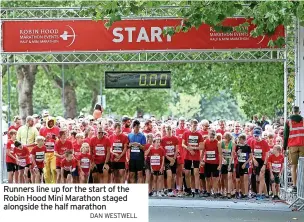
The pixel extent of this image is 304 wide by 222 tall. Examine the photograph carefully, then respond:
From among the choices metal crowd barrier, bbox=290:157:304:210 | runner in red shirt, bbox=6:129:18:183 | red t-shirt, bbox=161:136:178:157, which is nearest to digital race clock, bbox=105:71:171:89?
red t-shirt, bbox=161:136:178:157

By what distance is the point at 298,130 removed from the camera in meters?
21.2

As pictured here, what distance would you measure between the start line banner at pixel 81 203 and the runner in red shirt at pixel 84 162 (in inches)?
358

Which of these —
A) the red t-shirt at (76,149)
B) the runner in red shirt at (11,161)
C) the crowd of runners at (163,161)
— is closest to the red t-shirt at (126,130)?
the crowd of runners at (163,161)

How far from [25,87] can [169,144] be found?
750 inches

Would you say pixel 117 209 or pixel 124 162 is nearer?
pixel 117 209

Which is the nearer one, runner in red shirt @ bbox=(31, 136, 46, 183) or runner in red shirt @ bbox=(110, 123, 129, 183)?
runner in red shirt @ bbox=(110, 123, 129, 183)

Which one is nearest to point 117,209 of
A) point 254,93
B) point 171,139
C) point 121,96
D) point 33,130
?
point 171,139

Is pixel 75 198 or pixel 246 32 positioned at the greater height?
pixel 246 32

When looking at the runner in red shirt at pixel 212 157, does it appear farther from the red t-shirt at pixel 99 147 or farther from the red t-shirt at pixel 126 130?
the red t-shirt at pixel 99 147

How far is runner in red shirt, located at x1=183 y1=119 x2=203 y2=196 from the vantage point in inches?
890

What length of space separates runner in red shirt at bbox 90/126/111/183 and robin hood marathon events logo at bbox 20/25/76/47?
2306 millimetres

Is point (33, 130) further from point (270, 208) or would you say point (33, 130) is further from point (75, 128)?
point (270, 208)

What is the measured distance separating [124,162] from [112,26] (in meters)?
3.24

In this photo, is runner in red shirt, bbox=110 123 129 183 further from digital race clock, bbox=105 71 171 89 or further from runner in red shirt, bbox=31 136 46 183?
runner in red shirt, bbox=31 136 46 183
